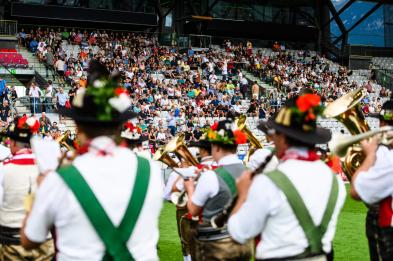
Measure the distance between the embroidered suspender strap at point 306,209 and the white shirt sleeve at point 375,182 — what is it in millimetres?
546

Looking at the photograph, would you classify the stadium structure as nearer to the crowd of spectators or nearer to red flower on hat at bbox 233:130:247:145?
the crowd of spectators

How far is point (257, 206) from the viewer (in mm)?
3990

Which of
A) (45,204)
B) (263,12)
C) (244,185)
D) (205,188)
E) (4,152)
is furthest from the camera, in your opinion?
(263,12)

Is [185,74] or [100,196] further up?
[100,196]

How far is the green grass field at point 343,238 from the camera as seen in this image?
34.1ft

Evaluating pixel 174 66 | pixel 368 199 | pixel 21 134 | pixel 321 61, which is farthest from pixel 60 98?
pixel 321 61

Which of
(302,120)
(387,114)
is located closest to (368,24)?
(387,114)

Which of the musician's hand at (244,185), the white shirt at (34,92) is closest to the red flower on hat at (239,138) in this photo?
the musician's hand at (244,185)

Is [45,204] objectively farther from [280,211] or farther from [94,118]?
[280,211]

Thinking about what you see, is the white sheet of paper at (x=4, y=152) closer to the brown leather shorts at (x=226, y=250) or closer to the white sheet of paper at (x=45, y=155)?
the brown leather shorts at (x=226, y=250)

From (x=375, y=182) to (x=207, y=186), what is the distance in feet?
5.95

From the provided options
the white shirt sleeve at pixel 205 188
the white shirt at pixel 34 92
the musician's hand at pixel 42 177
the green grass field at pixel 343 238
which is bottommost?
the green grass field at pixel 343 238

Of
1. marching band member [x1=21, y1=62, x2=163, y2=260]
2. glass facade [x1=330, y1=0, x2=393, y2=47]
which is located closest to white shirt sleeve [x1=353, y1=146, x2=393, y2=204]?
marching band member [x1=21, y1=62, x2=163, y2=260]

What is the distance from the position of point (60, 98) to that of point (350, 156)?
18.2m
